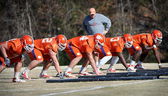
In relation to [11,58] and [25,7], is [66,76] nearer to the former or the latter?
[11,58]

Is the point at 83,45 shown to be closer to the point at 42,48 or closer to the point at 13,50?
the point at 42,48

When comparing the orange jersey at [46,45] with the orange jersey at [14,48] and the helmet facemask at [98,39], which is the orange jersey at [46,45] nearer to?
the orange jersey at [14,48]

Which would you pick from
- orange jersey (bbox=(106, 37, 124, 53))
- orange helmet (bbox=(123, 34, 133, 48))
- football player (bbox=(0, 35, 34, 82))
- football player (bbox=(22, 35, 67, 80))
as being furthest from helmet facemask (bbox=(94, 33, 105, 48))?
football player (bbox=(0, 35, 34, 82))

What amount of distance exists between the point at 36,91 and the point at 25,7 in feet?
70.9

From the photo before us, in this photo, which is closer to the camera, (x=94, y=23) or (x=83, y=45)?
(x=83, y=45)

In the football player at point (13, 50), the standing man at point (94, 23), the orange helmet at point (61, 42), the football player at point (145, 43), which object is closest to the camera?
the football player at point (13, 50)

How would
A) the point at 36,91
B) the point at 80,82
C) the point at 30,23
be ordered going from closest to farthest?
1. the point at 36,91
2. the point at 80,82
3. the point at 30,23

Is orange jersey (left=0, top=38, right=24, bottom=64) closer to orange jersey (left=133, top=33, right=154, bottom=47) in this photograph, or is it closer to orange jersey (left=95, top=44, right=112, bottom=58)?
orange jersey (left=95, top=44, right=112, bottom=58)

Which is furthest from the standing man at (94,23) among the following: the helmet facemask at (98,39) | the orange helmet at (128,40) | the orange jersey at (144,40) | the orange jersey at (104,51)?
the helmet facemask at (98,39)

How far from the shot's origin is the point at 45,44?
551 inches

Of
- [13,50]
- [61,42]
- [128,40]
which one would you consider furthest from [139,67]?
[13,50]

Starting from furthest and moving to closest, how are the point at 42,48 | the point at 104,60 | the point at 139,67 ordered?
1. the point at 139,67
2. the point at 104,60
3. the point at 42,48

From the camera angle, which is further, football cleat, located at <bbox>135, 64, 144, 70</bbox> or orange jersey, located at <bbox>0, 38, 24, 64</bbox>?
football cleat, located at <bbox>135, 64, 144, 70</bbox>

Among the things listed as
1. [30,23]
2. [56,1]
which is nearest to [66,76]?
[30,23]
